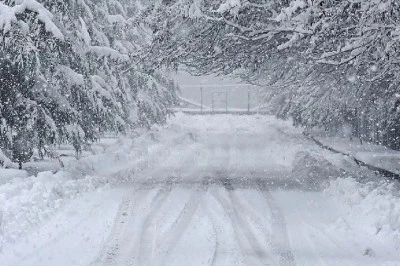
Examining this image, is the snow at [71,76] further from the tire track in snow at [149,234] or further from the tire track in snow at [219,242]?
the tire track in snow at [219,242]

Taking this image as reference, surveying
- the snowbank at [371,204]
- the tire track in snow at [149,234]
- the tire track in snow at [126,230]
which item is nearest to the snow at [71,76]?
the tire track in snow at [126,230]

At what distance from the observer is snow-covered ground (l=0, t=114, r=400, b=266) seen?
716cm

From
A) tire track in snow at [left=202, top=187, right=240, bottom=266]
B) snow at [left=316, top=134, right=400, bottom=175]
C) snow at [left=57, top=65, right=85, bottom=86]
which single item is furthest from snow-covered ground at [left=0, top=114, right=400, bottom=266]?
snow at [left=57, top=65, right=85, bottom=86]

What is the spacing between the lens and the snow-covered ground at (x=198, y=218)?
7160 millimetres

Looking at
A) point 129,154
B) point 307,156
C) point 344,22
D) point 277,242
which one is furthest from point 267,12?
point 129,154

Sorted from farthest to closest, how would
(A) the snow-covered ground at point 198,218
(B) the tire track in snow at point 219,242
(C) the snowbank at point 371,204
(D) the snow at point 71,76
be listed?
(D) the snow at point 71,76, (C) the snowbank at point 371,204, (A) the snow-covered ground at point 198,218, (B) the tire track in snow at point 219,242

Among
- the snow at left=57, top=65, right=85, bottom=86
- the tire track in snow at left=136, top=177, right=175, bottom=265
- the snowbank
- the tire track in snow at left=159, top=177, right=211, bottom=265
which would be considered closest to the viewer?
the tire track in snow at left=136, top=177, right=175, bottom=265

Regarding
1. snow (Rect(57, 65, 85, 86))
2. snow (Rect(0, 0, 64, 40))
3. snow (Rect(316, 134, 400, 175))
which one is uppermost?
snow (Rect(0, 0, 64, 40))

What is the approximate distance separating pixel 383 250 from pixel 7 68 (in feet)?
31.6

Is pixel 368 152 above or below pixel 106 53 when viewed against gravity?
→ below

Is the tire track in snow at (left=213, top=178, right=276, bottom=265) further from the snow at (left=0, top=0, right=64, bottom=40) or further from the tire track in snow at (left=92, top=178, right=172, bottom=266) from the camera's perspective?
the snow at (left=0, top=0, right=64, bottom=40)

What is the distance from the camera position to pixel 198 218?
9328mm

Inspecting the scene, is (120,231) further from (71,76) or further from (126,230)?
(71,76)

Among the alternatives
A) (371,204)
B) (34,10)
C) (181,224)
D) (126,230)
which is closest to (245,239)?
(181,224)
